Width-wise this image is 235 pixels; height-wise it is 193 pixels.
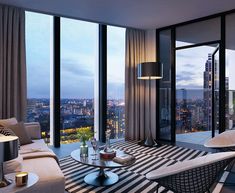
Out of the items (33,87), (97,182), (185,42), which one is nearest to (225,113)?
(185,42)

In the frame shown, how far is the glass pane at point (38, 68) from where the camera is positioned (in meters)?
4.36

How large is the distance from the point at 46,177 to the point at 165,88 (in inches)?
154

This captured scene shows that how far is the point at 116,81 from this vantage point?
212 inches

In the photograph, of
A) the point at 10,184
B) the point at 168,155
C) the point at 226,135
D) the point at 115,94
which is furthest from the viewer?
the point at 115,94

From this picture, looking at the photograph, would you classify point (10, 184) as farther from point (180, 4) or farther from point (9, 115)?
point (180, 4)

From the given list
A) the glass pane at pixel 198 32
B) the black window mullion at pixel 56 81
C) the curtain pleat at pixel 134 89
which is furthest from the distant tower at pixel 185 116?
the black window mullion at pixel 56 81

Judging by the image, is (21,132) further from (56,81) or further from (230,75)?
(230,75)

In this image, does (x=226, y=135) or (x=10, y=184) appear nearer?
(x=10, y=184)

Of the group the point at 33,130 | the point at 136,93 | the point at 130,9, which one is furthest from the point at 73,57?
the point at 33,130

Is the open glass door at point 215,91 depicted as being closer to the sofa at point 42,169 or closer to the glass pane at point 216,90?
the glass pane at point 216,90

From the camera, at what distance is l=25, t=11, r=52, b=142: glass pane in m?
4.36

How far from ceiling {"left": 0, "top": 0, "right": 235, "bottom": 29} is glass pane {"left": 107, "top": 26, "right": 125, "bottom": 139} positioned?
0.56 metres

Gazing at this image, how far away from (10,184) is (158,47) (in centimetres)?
457

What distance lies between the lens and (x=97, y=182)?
2848 millimetres
